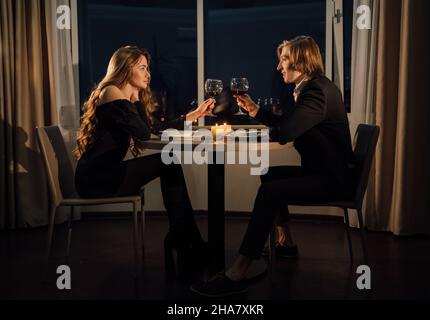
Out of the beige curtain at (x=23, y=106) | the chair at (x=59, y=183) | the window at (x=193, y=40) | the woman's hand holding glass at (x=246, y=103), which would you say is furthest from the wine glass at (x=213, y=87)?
the window at (x=193, y=40)

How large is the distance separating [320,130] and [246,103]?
1.17ft

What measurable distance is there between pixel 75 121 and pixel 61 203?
1358 millimetres

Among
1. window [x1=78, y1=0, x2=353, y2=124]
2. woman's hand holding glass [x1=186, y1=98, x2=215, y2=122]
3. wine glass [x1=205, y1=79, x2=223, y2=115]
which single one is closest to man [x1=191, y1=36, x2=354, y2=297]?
wine glass [x1=205, y1=79, x2=223, y2=115]

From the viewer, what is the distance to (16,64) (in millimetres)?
3754

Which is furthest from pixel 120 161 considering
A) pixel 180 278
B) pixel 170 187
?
pixel 180 278

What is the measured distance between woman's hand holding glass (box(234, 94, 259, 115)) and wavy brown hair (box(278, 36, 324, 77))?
0.26 metres

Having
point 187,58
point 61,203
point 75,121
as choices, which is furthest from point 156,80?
point 61,203

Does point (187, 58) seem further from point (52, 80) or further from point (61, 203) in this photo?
point (61, 203)

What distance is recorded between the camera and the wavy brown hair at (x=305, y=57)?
2.69 metres

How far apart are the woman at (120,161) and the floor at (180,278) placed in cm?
28

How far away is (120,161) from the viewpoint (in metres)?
2.79

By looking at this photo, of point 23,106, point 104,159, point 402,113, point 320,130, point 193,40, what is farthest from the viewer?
point 193,40

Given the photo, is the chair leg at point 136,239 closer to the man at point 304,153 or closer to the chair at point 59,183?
the chair at point 59,183

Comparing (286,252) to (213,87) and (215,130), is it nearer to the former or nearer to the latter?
(215,130)
